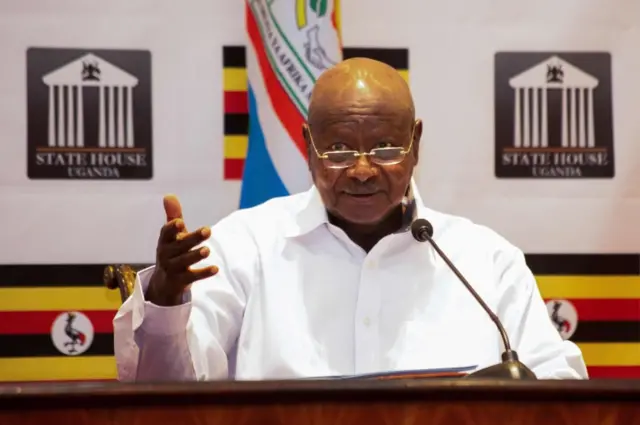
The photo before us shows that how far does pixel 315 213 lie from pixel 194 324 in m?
0.39

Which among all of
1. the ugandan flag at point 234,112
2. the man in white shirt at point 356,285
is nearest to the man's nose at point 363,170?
the man in white shirt at point 356,285

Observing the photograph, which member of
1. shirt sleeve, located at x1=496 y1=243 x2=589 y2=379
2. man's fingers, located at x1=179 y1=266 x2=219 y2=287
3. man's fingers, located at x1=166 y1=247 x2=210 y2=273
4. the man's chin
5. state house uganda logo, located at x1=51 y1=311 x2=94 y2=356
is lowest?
state house uganda logo, located at x1=51 y1=311 x2=94 y2=356

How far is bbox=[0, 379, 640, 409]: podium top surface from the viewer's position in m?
0.84

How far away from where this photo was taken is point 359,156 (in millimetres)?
1712

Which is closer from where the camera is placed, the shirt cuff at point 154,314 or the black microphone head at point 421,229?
the shirt cuff at point 154,314

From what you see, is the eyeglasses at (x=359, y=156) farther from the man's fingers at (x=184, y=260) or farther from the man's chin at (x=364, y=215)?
the man's fingers at (x=184, y=260)

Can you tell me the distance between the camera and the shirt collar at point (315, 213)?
1.83 metres

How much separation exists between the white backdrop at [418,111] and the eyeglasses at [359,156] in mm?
719

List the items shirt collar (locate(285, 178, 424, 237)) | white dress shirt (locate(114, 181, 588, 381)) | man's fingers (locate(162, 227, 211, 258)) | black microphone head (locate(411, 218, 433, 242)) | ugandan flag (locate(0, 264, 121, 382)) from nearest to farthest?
man's fingers (locate(162, 227, 211, 258)) < black microphone head (locate(411, 218, 433, 242)) < white dress shirt (locate(114, 181, 588, 381)) < shirt collar (locate(285, 178, 424, 237)) < ugandan flag (locate(0, 264, 121, 382))

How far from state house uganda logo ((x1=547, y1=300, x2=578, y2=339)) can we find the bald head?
98 centimetres

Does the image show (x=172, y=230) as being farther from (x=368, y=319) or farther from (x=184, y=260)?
(x=368, y=319)

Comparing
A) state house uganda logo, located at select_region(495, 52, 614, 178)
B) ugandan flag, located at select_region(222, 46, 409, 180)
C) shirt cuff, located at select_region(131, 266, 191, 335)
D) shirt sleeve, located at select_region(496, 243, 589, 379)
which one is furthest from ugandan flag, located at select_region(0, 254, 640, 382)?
shirt cuff, located at select_region(131, 266, 191, 335)

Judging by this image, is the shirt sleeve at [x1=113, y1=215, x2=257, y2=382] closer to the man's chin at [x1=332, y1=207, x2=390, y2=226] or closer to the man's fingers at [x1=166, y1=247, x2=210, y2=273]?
the man's fingers at [x1=166, y1=247, x2=210, y2=273]

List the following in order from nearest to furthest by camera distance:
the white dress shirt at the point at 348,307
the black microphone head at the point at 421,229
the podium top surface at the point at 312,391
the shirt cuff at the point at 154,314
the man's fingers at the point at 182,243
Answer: the podium top surface at the point at 312,391 → the man's fingers at the point at 182,243 → the shirt cuff at the point at 154,314 → the black microphone head at the point at 421,229 → the white dress shirt at the point at 348,307
